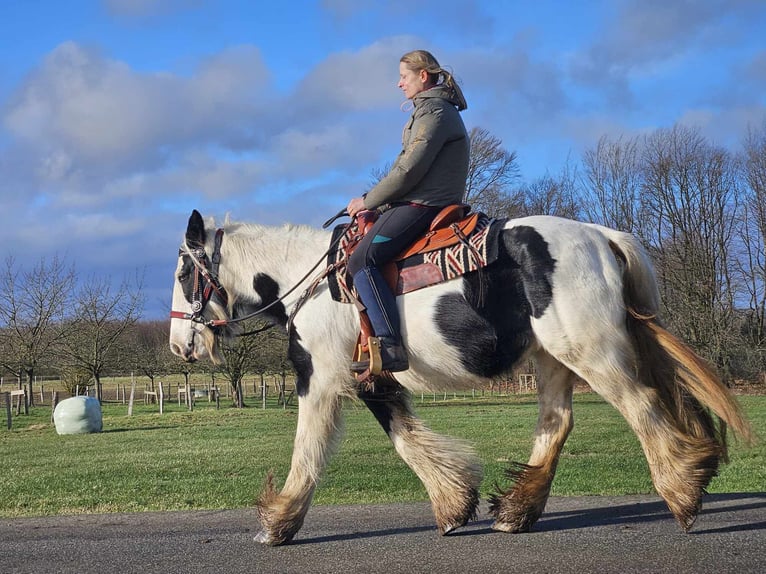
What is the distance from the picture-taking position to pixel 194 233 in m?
6.37

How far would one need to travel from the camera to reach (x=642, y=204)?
162 feet

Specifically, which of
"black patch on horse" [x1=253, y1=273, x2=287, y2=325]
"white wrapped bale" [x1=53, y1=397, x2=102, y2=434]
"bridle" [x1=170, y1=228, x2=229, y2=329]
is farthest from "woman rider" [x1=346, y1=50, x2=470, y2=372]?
"white wrapped bale" [x1=53, y1=397, x2=102, y2=434]

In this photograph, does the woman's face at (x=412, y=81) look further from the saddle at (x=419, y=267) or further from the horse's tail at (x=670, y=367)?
the horse's tail at (x=670, y=367)

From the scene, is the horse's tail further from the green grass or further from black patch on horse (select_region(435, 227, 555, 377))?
black patch on horse (select_region(435, 227, 555, 377))

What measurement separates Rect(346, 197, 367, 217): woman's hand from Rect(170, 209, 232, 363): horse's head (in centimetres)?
115

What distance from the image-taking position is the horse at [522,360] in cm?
506

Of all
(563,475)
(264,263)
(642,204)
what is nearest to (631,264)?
(264,263)

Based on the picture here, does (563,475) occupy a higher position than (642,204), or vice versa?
(642,204)

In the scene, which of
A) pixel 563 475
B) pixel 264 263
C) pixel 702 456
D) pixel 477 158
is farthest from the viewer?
pixel 477 158

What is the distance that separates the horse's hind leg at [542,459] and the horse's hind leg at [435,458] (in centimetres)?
22

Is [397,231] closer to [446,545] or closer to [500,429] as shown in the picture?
[446,545]

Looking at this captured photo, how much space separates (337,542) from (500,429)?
1727 centimetres

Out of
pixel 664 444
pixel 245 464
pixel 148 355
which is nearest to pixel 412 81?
pixel 664 444

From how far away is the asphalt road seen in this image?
15.3 feet
